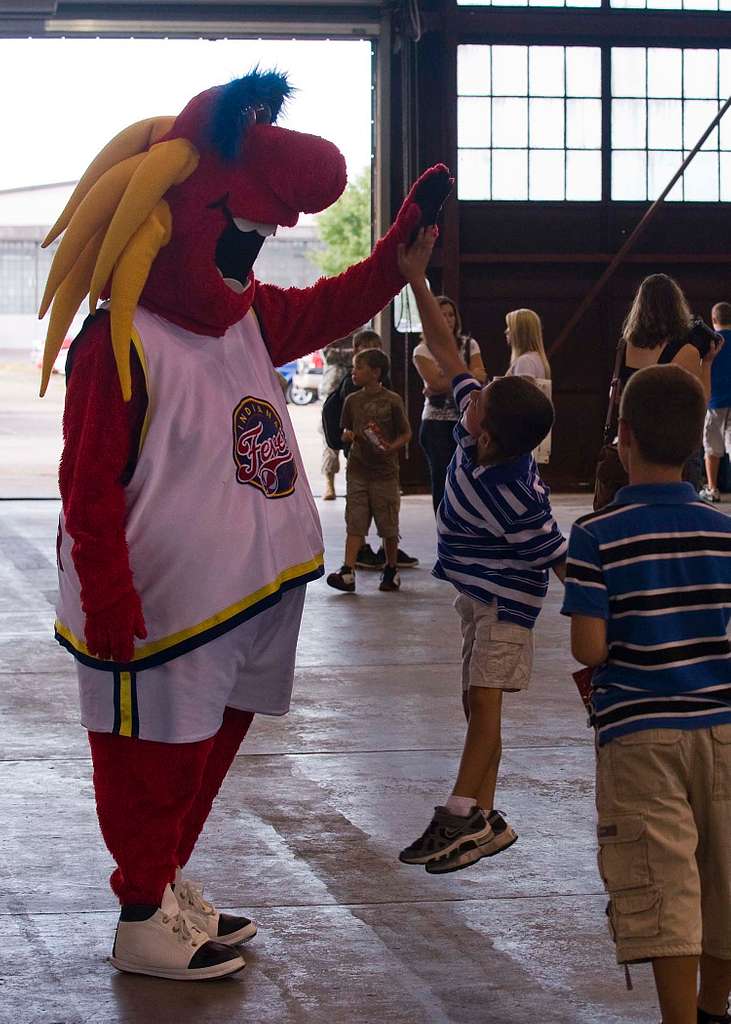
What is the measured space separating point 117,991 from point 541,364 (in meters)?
7.03

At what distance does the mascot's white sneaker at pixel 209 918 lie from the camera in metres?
3.22

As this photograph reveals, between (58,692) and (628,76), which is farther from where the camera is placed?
(628,76)

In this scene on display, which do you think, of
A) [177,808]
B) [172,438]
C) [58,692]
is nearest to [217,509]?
[172,438]

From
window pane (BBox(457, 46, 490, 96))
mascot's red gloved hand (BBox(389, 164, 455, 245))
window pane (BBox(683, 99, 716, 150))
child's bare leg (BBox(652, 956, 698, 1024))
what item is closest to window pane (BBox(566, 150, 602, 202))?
window pane (BBox(683, 99, 716, 150))

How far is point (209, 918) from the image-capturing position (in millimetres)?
3238

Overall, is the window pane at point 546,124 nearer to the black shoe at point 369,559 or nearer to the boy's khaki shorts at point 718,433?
the boy's khaki shorts at point 718,433

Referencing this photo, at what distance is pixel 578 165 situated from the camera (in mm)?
14297

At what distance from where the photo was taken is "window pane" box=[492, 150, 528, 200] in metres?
14.2

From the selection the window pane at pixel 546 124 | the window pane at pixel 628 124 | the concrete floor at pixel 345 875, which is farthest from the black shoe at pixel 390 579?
the window pane at pixel 628 124

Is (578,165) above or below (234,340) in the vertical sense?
above

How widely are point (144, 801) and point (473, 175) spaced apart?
11757 millimetres

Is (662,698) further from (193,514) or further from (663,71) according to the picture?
(663,71)

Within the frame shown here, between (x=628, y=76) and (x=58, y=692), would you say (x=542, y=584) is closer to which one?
(x=58, y=692)

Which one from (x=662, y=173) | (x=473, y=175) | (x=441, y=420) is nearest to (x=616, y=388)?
(x=441, y=420)
